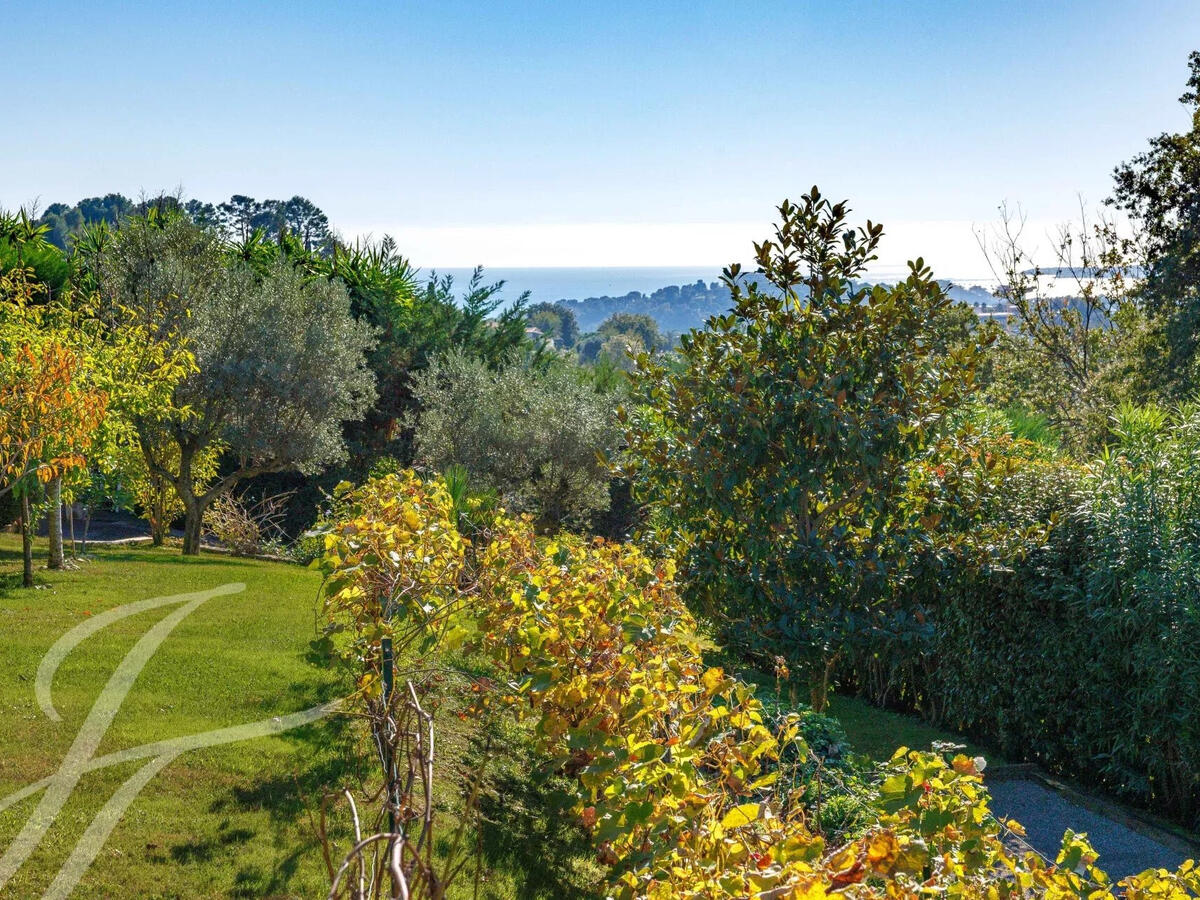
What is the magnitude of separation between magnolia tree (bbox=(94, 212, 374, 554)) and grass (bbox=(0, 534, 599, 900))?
637 cm

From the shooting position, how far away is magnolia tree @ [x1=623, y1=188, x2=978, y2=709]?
738 centimetres

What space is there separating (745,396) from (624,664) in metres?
4.02

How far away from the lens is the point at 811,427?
7.38m

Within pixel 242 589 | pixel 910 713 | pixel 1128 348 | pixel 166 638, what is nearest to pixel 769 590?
pixel 910 713

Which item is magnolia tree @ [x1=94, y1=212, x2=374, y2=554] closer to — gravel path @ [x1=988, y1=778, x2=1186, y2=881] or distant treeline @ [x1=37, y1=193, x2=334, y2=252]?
gravel path @ [x1=988, y1=778, x2=1186, y2=881]

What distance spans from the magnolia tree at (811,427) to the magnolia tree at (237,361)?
9552mm

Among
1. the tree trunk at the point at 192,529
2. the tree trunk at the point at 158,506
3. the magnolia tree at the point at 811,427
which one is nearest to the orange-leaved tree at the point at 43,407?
the magnolia tree at the point at 811,427

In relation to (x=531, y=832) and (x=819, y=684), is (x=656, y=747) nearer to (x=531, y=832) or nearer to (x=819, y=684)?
(x=531, y=832)

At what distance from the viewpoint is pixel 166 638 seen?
8.39 metres

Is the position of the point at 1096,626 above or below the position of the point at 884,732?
above

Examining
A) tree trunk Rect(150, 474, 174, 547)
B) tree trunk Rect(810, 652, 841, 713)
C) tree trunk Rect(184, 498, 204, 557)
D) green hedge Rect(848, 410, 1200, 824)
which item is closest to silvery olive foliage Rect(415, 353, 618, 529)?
tree trunk Rect(150, 474, 174, 547)

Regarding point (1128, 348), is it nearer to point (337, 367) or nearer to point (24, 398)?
point (337, 367)

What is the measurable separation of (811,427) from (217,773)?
4.92 meters

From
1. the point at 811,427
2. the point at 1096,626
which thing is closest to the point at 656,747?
the point at 811,427
